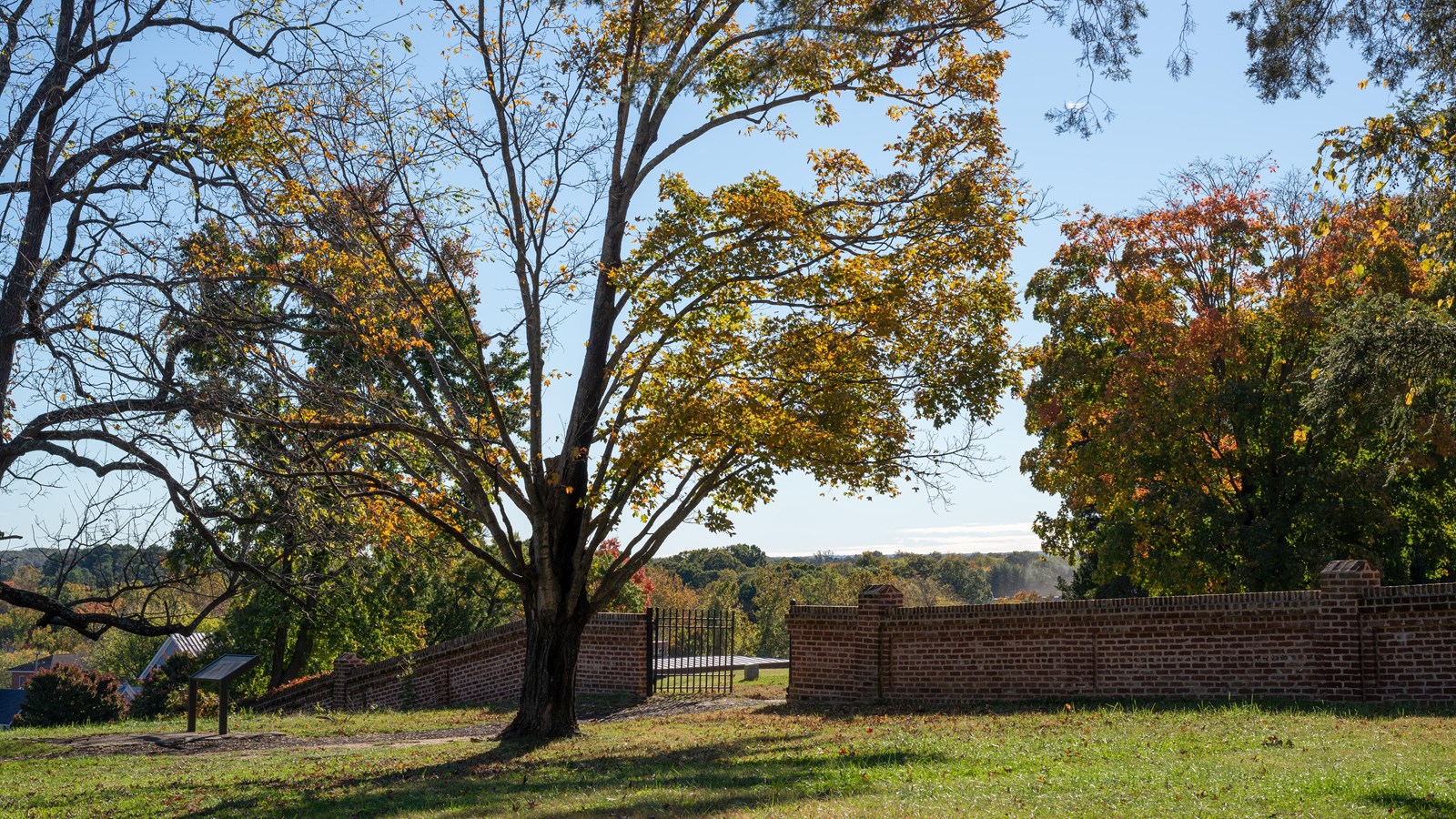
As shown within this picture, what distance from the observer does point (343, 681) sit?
75.4 feet

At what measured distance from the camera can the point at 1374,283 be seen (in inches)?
818

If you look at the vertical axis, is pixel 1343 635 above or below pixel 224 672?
above

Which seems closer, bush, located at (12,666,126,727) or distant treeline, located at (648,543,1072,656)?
bush, located at (12,666,126,727)

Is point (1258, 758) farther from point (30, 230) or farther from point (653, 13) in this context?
point (30, 230)

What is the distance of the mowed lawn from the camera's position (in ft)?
26.8

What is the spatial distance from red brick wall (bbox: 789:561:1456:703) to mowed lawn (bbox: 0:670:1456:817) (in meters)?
0.94

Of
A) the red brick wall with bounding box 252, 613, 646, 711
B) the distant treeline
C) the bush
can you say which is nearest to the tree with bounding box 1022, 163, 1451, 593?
the distant treeline

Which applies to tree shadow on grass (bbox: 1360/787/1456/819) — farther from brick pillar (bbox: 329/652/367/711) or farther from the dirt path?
brick pillar (bbox: 329/652/367/711)

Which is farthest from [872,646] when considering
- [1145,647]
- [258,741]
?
[258,741]

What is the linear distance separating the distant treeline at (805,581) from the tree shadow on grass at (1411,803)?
1225 cm

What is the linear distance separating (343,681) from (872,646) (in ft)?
37.1

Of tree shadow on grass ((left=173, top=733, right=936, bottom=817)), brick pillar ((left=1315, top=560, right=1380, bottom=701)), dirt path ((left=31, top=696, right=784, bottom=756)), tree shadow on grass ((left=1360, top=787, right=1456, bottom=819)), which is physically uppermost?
→ brick pillar ((left=1315, top=560, right=1380, bottom=701))

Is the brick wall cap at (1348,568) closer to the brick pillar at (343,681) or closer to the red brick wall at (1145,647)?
the red brick wall at (1145,647)

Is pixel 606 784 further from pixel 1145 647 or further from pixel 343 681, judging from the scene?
pixel 343 681
